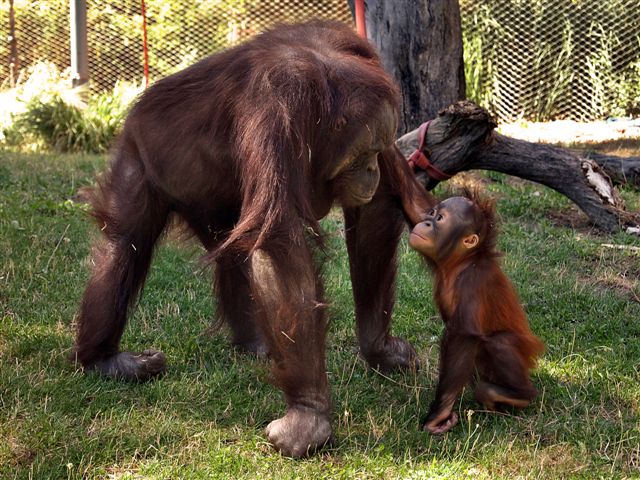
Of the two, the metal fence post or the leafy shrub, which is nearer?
the leafy shrub

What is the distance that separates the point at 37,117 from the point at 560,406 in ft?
21.2

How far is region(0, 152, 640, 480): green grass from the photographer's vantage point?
2.81 m

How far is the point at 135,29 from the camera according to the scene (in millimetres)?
10133

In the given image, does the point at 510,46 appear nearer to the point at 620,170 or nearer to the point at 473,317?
the point at 620,170

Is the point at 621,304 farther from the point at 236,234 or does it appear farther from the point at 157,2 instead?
the point at 157,2

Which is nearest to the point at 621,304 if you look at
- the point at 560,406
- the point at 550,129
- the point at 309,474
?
the point at 560,406

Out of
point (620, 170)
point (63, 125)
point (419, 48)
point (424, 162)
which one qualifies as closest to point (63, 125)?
point (63, 125)

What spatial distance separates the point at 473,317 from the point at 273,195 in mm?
871

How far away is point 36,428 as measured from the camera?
9.52 feet

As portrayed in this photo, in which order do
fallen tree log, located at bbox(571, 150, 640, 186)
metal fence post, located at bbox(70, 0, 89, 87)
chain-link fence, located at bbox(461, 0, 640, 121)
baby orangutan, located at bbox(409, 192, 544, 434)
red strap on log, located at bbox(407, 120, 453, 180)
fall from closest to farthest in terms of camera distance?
baby orangutan, located at bbox(409, 192, 544, 434) → red strap on log, located at bbox(407, 120, 453, 180) → fallen tree log, located at bbox(571, 150, 640, 186) → metal fence post, located at bbox(70, 0, 89, 87) → chain-link fence, located at bbox(461, 0, 640, 121)

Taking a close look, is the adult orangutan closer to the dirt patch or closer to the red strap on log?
the red strap on log

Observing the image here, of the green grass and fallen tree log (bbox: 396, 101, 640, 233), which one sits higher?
fallen tree log (bbox: 396, 101, 640, 233)

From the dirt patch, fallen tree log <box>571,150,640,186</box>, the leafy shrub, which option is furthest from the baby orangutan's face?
the leafy shrub

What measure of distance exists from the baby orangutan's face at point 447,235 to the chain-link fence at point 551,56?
22.8 ft
